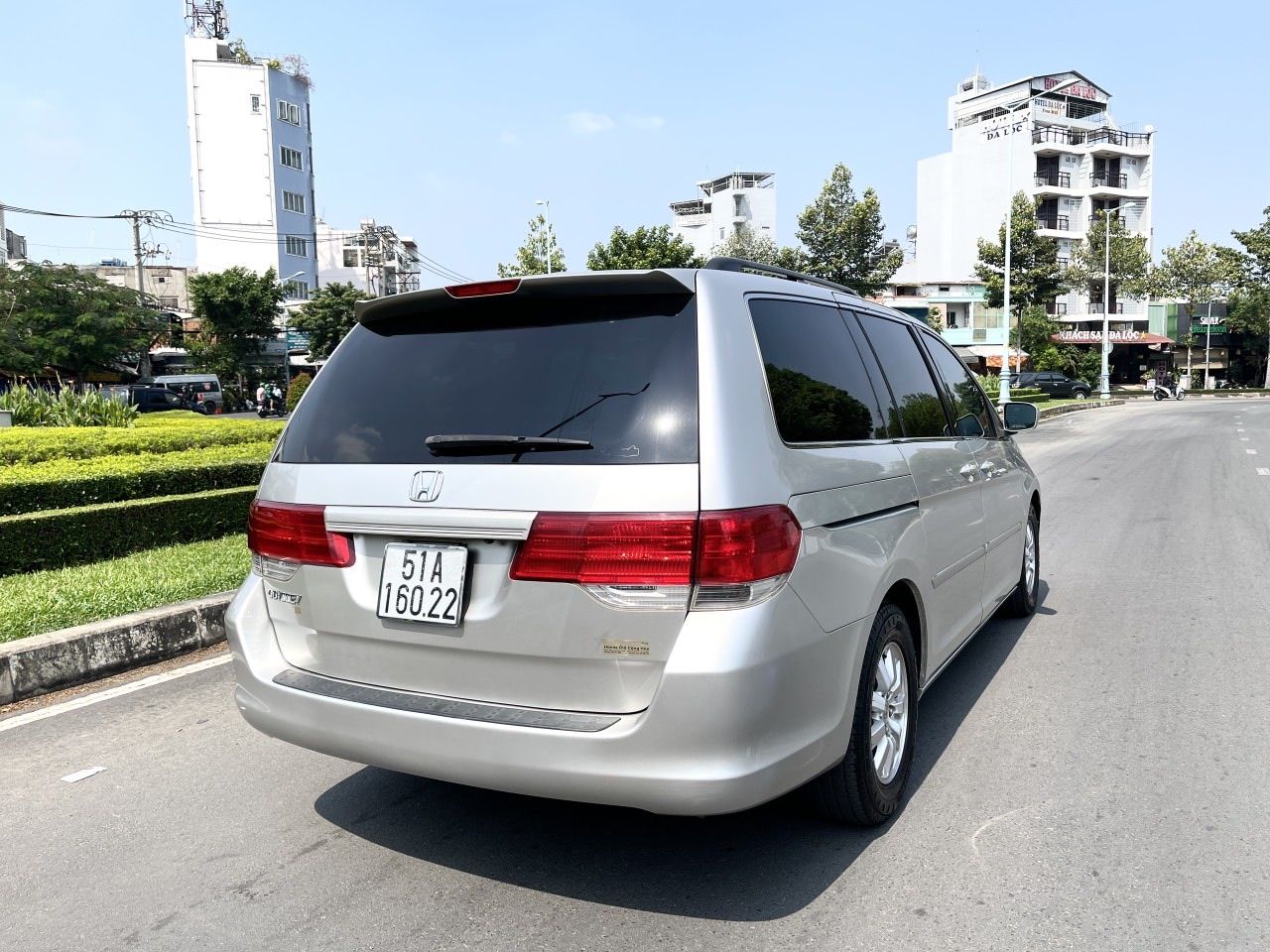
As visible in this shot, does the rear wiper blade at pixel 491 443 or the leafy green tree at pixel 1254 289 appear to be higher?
the leafy green tree at pixel 1254 289

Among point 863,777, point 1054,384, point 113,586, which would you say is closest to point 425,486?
point 863,777

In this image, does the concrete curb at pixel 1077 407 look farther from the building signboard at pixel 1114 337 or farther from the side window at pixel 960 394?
the side window at pixel 960 394

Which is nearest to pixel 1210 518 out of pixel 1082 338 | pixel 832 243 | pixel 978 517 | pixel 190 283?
pixel 978 517

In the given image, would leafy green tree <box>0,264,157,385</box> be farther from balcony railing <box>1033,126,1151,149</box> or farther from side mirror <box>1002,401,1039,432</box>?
balcony railing <box>1033,126,1151,149</box>

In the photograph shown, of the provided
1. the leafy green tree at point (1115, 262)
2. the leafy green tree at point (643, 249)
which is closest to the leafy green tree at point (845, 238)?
the leafy green tree at point (643, 249)

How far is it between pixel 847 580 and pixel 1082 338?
6925 cm

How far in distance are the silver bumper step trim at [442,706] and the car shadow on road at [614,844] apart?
22.4 inches

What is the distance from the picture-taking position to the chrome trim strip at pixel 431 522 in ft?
8.52

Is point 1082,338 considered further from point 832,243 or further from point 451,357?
point 451,357

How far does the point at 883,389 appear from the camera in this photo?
3.66 meters

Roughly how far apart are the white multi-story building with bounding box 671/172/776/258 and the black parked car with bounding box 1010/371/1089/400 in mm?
36235

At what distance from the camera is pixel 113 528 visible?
7.83 m

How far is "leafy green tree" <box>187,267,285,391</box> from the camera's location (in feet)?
153

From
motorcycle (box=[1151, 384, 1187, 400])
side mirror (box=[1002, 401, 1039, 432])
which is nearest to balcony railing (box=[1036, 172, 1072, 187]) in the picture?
motorcycle (box=[1151, 384, 1187, 400])
